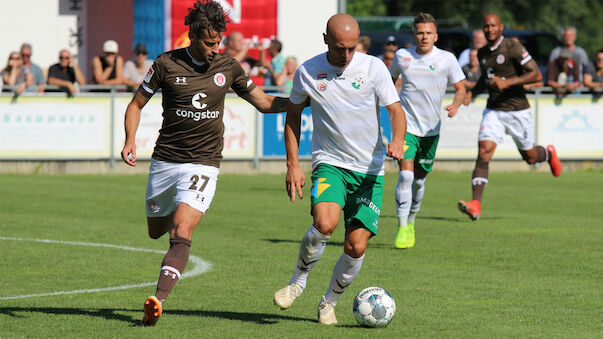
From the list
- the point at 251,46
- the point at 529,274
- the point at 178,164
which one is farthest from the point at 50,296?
the point at 251,46

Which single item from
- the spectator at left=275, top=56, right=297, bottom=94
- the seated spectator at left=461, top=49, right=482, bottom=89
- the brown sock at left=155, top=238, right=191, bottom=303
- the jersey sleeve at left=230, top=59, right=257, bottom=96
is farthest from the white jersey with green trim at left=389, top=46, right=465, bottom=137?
the seated spectator at left=461, top=49, right=482, bottom=89

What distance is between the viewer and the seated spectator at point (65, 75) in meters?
21.1

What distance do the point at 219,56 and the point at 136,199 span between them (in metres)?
9.56

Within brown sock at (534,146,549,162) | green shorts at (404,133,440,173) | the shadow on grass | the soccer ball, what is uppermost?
green shorts at (404,133,440,173)

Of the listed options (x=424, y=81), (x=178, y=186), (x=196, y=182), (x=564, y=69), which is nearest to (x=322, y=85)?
(x=196, y=182)

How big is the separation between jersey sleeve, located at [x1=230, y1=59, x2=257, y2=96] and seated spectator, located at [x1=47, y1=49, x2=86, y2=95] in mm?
13253

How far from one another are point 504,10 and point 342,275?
60885 mm

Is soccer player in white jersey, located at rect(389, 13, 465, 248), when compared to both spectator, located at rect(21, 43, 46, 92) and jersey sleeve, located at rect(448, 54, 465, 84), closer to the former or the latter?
jersey sleeve, located at rect(448, 54, 465, 84)

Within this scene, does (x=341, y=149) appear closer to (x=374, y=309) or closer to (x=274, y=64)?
(x=374, y=309)

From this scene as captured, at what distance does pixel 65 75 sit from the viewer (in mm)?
21500

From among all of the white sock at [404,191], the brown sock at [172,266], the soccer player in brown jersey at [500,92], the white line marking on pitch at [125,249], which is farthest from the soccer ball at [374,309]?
the soccer player in brown jersey at [500,92]

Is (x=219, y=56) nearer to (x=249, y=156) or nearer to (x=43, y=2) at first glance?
(x=249, y=156)

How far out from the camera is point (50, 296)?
29.6ft

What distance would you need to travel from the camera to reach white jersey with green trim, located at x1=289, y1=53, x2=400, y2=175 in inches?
311
